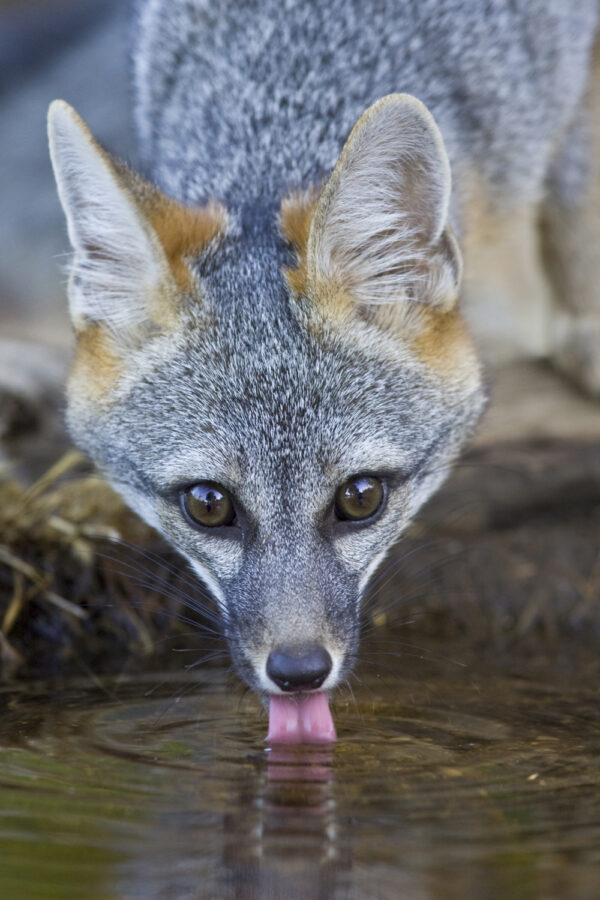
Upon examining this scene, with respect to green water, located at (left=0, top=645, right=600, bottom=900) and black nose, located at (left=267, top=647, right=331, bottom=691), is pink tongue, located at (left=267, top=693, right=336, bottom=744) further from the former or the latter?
black nose, located at (left=267, top=647, right=331, bottom=691)

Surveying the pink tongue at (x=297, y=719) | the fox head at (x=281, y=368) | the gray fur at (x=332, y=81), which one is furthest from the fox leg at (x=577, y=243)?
the pink tongue at (x=297, y=719)

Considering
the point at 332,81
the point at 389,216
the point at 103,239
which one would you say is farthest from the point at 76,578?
the point at 332,81

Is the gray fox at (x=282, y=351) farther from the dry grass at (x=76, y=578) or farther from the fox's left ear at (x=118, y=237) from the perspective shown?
the dry grass at (x=76, y=578)

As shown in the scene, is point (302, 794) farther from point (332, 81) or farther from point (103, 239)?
point (332, 81)

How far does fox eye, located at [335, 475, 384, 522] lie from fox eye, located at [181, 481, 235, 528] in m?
0.35

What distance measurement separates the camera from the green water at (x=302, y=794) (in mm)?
2607

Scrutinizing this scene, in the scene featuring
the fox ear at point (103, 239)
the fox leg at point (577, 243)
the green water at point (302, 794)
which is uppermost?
the fox leg at point (577, 243)

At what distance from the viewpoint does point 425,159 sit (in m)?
3.76

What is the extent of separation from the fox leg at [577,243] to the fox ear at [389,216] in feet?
7.41

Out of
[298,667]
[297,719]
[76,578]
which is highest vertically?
[76,578]

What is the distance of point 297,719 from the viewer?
11.5 feet

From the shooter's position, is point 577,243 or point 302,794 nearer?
point 302,794

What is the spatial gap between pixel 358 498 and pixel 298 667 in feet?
2.23

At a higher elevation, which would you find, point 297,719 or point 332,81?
point 332,81
